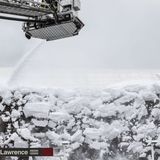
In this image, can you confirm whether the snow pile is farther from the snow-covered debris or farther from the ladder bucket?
the ladder bucket

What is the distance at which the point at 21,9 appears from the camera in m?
8.95

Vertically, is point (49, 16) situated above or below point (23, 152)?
above

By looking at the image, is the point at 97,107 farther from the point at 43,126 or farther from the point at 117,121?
the point at 43,126

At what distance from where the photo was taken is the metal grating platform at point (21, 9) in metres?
8.76

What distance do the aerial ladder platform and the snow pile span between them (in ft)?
32.7

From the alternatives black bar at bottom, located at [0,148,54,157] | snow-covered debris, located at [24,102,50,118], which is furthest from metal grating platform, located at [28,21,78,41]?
snow-covered debris, located at [24,102,50,118]

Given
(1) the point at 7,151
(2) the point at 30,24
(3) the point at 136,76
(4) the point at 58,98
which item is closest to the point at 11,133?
(4) the point at 58,98

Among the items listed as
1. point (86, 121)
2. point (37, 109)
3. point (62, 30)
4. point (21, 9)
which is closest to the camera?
point (21, 9)

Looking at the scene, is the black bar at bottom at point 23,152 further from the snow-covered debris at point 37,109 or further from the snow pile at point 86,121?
the snow-covered debris at point 37,109

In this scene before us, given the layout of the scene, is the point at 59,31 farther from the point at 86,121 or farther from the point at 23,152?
the point at 86,121

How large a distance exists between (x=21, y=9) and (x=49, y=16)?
2.06 feet

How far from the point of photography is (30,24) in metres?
9.46

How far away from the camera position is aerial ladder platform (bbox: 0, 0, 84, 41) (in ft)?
29.5

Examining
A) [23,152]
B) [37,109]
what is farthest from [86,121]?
[23,152]
